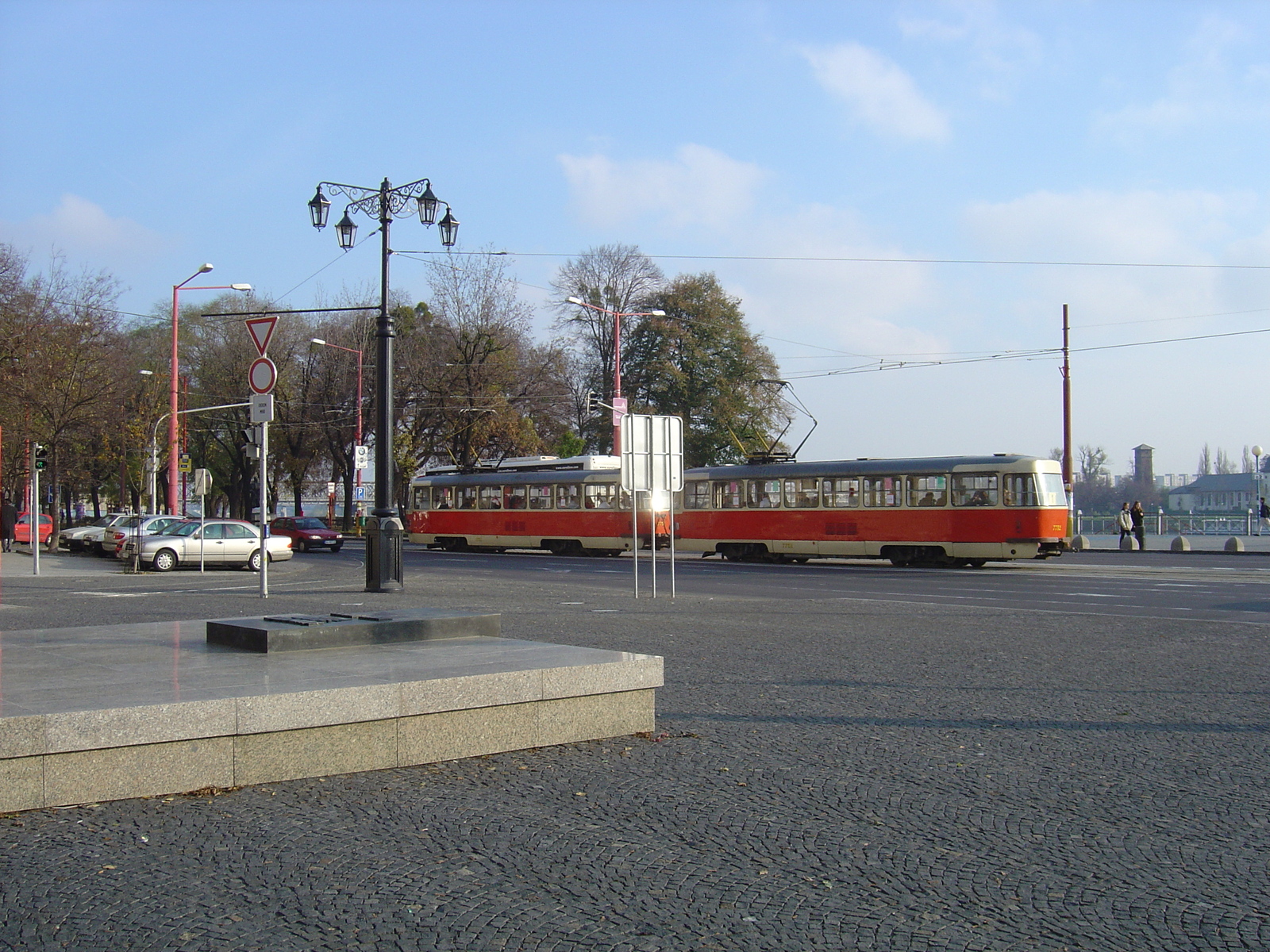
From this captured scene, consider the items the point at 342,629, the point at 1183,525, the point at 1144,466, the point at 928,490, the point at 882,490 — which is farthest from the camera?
the point at 1144,466

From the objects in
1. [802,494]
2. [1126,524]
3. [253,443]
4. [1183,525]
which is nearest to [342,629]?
[253,443]

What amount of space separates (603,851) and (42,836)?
2.23 meters

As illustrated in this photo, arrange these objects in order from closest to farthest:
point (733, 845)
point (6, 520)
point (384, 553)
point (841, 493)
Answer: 1. point (733, 845)
2. point (384, 553)
3. point (841, 493)
4. point (6, 520)

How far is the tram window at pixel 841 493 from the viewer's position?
107ft

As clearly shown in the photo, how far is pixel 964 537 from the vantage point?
30.3 metres

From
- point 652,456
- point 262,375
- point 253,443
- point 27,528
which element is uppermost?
point 262,375

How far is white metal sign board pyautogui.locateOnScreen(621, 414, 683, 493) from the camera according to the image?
18.6 metres

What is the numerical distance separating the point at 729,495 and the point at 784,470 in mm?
2137

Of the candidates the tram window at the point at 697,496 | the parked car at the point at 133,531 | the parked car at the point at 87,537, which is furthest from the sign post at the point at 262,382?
the parked car at the point at 87,537

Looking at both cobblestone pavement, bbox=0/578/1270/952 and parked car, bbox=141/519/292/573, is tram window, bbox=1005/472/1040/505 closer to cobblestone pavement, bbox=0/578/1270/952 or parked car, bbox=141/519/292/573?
parked car, bbox=141/519/292/573

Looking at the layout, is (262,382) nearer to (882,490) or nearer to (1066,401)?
(882,490)

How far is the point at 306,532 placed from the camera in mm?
44562

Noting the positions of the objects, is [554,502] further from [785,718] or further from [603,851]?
[603,851]

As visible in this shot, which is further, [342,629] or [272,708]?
[342,629]
